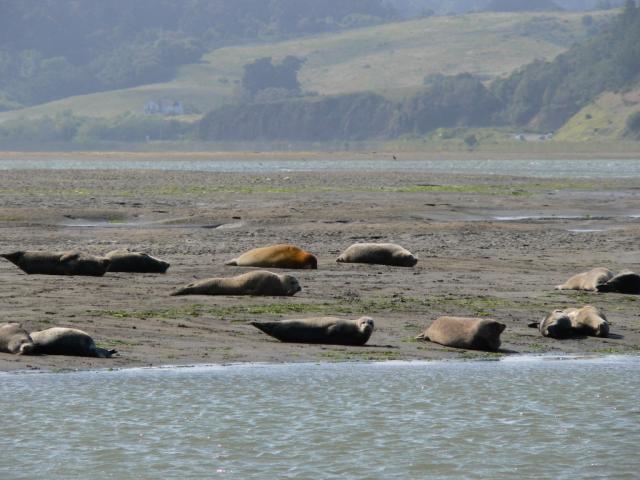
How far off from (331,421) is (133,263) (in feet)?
29.9

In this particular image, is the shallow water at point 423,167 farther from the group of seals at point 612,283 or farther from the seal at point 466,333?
the seal at point 466,333

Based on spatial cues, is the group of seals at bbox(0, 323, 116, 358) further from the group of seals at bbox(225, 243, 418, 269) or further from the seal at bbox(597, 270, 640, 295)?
the seal at bbox(597, 270, 640, 295)

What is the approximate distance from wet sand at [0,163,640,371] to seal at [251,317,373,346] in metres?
0.19

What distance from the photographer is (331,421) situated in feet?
39.2

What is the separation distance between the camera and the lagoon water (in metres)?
10.1

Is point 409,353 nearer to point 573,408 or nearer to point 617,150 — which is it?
point 573,408

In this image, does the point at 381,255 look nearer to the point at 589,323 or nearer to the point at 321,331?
the point at 589,323

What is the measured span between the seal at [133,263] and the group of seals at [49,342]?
632cm

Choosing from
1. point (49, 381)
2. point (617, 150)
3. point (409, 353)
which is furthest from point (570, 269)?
point (617, 150)

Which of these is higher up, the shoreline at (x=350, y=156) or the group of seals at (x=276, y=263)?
the group of seals at (x=276, y=263)

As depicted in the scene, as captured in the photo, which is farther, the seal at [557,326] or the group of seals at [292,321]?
the seal at [557,326]

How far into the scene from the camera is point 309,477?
979 centimetres

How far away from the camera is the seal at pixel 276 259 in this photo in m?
21.2

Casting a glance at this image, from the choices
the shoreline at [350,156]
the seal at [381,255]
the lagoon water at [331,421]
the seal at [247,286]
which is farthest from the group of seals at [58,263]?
the shoreline at [350,156]
